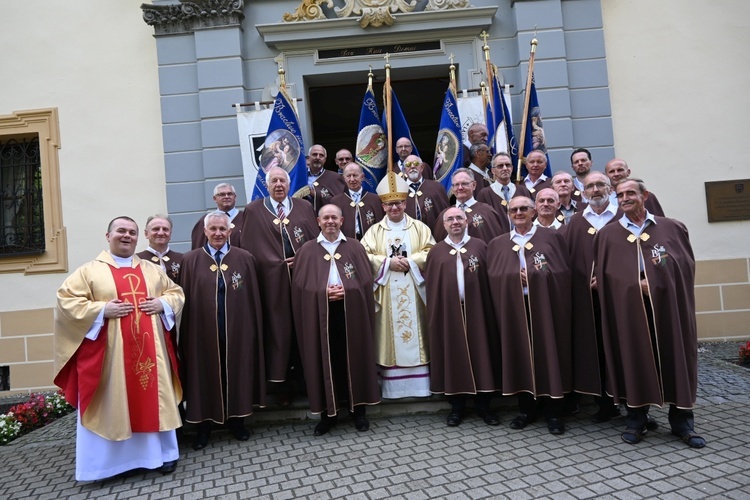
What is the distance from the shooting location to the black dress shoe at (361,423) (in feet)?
15.8

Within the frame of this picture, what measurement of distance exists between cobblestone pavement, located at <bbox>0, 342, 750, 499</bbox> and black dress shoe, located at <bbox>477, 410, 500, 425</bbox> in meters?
0.06

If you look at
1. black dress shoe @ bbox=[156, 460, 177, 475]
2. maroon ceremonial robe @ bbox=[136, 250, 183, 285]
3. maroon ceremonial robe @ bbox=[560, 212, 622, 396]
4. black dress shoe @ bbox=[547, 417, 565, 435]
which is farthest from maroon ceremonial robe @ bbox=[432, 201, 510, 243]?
black dress shoe @ bbox=[156, 460, 177, 475]

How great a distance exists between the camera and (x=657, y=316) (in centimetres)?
409

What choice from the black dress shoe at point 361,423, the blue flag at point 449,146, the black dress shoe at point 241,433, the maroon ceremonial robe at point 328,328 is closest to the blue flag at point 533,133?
the blue flag at point 449,146

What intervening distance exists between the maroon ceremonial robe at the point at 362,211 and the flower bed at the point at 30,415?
4.06 metres

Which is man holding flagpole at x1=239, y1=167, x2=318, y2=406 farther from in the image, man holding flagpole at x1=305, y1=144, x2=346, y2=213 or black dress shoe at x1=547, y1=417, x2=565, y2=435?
black dress shoe at x1=547, y1=417, x2=565, y2=435

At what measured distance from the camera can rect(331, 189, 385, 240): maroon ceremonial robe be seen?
246 inches

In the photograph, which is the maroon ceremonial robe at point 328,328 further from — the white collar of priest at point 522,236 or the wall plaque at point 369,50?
the wall plaque at point 369,50

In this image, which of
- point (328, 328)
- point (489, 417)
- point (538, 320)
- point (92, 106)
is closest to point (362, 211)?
point (328, 328)

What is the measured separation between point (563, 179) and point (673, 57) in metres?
3.88

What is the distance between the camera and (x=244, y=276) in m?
4.90

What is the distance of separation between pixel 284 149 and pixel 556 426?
431cm

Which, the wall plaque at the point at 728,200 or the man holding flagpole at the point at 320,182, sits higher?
the man holding flagpole at the point at 320,182

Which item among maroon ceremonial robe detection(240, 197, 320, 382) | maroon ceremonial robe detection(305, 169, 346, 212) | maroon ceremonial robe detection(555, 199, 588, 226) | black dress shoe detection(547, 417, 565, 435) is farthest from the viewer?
maroon ceremonial robe detection(305, 169, 346, 212)
